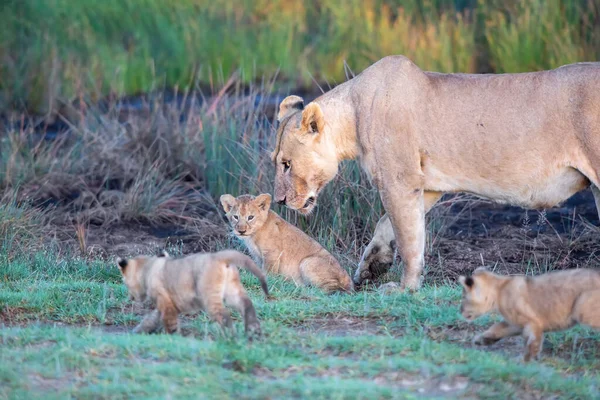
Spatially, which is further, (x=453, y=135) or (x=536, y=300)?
(x=453, y=135)

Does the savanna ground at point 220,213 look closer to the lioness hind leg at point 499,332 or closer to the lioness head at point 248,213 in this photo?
the lioness hind leg at point 499,332

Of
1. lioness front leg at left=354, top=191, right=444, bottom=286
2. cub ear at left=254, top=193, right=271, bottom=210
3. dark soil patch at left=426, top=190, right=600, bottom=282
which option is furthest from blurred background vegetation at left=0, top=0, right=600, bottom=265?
cub ear at left=254, top=193, right=271, bottom=210

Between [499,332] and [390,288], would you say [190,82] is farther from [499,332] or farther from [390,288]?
[499,332]

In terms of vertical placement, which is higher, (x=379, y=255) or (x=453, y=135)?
(x=453, y=135)

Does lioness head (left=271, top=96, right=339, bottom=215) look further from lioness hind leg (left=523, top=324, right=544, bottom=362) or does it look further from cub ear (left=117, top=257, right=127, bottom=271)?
lioness hind leg (left=523, top=324, right=544, bottom=362)

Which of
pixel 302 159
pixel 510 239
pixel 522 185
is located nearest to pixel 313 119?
pixel 302 159

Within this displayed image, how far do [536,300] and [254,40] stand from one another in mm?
11496

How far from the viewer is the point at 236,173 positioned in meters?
11.2

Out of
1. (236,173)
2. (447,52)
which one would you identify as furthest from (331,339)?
(447,52)

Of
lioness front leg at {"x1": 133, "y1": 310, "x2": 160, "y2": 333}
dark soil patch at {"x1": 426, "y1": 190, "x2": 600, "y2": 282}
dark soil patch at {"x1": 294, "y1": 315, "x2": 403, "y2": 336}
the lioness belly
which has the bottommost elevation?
dark soil patch at {"x1": 426, "y1": 190, "x2": 600, "y2": 282}

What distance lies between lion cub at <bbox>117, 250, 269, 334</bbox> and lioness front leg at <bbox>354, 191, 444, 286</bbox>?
2.56 m

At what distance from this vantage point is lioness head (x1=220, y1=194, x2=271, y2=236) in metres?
8.84

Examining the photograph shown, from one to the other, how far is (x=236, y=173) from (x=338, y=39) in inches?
220

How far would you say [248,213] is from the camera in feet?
29.1
